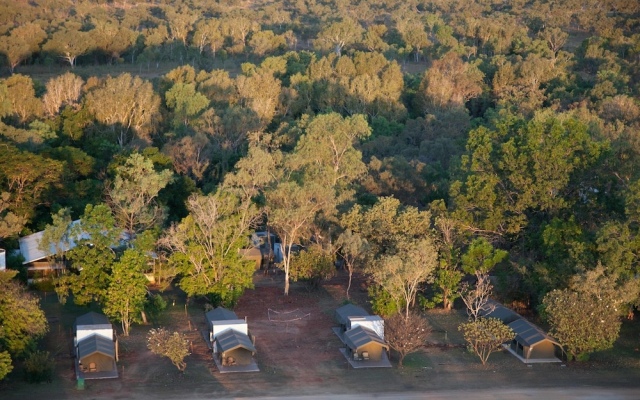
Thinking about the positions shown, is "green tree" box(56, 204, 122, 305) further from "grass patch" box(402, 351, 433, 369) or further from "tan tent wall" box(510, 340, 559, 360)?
"tan tent wall" box(510, 340, 559, 360)

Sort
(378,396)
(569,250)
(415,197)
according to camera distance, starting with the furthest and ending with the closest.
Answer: (415,197), (569,250), (378,396)

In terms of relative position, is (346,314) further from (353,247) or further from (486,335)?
(486,335)

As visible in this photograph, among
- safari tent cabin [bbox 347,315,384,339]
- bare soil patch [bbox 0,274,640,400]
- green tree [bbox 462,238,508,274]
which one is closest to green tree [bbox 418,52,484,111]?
green tree [bbox 462,238,508,274]

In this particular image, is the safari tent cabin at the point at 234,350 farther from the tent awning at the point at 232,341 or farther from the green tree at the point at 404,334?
the green tree at the point at 404,334

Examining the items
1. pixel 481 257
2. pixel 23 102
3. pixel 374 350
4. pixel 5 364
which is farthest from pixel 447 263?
pixel 23 102

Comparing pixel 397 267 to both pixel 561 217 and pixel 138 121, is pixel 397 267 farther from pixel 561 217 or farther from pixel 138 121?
pixel 138 121

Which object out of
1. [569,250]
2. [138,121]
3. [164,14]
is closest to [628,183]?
[569,250]
